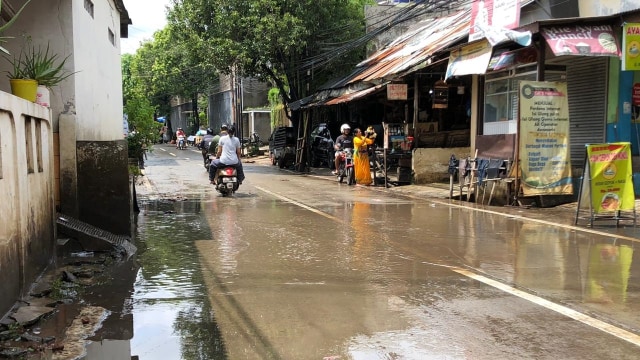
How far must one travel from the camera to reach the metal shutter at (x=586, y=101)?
11836mm

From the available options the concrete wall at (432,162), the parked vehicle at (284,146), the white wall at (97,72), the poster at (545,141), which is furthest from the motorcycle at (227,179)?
the parked vehicle at (284,146)

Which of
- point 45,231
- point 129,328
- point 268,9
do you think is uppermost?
point 268,9

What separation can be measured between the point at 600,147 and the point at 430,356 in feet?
20.7

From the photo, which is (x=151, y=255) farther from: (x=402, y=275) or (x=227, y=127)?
(x=227, y=127)

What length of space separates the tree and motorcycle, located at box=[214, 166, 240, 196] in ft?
31.2

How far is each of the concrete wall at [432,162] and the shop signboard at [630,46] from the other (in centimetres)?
661

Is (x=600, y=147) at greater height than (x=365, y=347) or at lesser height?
greater

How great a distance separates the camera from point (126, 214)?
7.76 m

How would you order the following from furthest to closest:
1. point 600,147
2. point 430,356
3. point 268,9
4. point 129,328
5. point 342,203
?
point 268,9 → point 342,203 → point 600,147 → point 129,328 → point 430,356

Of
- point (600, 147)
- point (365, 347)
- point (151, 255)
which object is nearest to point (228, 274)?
point (151, 255)

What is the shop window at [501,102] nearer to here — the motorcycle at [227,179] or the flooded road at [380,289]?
the flooded road at [380,289]

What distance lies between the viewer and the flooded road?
402 centimetres

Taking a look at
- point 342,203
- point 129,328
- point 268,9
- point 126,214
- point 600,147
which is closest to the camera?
point 129,328

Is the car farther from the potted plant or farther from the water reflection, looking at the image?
the potted plant
